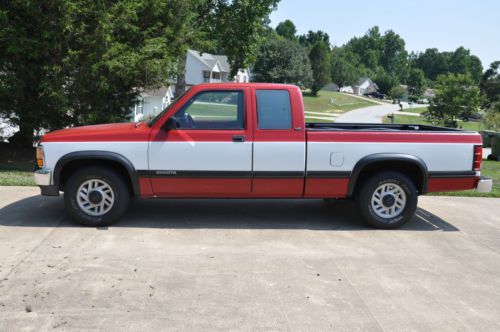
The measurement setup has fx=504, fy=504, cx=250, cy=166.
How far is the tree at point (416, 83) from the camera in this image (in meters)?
126

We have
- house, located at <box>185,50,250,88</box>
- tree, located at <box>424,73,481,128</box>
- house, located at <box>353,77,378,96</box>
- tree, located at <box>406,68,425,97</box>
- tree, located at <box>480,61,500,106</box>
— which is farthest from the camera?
house, located at <box>353,77,378,96</box>

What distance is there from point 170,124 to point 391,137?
2853 millimetres

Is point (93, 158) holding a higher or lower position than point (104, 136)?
lower

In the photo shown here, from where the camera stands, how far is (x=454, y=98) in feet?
107

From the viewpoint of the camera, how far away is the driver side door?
634 cm

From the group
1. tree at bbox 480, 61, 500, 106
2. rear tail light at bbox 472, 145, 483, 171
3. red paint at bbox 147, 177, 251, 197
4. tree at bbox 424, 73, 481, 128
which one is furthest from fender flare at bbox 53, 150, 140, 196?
tree at bbox 480, 61, 500, 106

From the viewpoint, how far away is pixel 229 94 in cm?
648

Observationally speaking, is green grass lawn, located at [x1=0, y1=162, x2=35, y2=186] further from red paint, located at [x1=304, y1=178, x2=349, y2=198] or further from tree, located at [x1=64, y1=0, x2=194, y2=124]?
red paint, located at [x1=304, y1=178, x2=349, y2=198]

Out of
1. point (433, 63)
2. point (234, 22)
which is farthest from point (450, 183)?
point (433, 63)

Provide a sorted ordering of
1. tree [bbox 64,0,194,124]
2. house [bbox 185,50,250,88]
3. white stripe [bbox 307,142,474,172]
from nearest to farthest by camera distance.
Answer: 1. white stripe [bbox 307,142,474,172]
2. tree [bbox 64,0,194,124]
3. house [bbox 185,50,250,88]

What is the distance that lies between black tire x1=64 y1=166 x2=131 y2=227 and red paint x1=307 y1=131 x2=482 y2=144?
2491 mm

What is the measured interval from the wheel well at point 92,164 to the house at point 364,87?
446ft

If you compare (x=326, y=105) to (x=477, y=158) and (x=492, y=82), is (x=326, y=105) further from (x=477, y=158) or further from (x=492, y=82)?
(x=477, y=158)

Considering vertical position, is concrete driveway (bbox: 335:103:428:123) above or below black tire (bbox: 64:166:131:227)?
below
